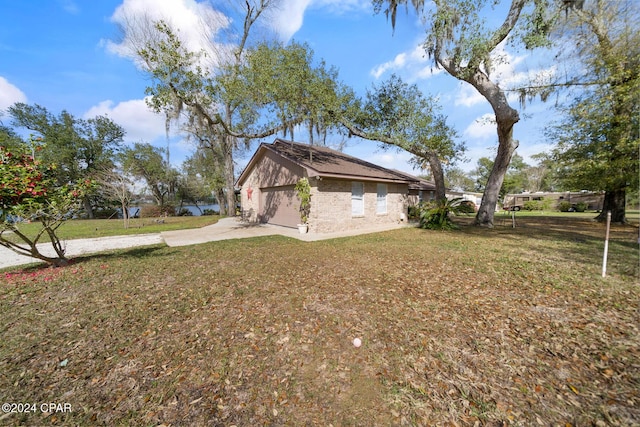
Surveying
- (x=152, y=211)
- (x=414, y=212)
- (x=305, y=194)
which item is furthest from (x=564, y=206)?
(x=152, y=211)

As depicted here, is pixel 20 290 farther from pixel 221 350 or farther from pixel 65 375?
pixel 221 350

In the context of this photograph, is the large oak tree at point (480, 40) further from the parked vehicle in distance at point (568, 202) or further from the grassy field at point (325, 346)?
the parked vehicle in distance at point (568, 202)

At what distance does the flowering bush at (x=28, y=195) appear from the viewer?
457 centimetres

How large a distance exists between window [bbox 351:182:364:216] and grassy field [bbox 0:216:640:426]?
6.83 metres

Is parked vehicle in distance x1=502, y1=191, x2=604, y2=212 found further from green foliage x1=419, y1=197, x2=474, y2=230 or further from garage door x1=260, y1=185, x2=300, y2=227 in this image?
garage door x1=260, y1=185, x2=300, y2=227

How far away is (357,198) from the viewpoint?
12164mm

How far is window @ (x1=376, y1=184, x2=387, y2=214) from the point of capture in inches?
522

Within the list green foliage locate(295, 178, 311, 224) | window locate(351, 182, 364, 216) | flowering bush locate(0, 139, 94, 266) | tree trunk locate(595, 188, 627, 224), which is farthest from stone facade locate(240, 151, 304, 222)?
tree trunk locate(595, 188, 627, 224)

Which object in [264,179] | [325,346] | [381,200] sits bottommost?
[325,346]

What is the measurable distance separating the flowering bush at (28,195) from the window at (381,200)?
12.1 metres

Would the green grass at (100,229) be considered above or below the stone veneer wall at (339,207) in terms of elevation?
below

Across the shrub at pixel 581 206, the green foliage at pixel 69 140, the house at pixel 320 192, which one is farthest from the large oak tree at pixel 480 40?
the green foliage at pixel 69 140

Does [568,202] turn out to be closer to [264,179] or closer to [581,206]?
[581,206]

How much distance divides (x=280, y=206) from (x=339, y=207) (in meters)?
3.74
